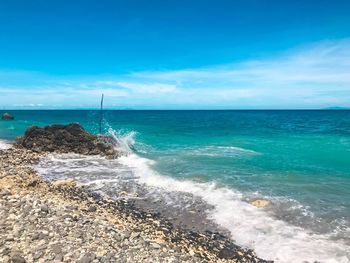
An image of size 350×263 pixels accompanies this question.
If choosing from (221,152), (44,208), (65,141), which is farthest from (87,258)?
(221,152)

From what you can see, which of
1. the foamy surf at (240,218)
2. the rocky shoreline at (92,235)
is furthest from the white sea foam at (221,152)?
the rocky shoreline at (92,235)

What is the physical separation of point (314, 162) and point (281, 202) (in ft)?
38.2

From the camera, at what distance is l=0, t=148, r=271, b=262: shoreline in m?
8.60

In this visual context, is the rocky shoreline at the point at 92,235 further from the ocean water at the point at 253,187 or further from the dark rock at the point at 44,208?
the ocean water at the point at 253,187

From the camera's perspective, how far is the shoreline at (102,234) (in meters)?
8.60

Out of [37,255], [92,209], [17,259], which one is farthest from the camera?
[92,209]

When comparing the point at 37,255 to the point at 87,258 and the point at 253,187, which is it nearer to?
the point at 87,258

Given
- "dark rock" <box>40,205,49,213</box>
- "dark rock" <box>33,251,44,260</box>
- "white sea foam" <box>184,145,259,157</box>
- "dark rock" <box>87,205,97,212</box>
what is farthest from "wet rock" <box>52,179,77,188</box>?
"white sea foam" <box>184,145,259,157</box>

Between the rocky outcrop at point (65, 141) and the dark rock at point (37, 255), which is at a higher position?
the rocky outcrop at point (65, 141)

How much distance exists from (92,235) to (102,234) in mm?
296

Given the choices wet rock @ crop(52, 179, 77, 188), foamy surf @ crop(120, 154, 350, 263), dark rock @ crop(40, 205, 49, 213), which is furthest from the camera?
wet rock @ crop(52, 179, 77, 188)

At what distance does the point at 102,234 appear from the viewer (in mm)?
9742

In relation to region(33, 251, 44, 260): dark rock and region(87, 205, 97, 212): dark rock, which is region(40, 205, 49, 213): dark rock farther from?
region(33, 251, 44, 260): dark rock

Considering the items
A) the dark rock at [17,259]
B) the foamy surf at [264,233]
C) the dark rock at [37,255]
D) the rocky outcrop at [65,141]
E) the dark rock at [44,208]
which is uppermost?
the rocky outcrop at [65,141]
